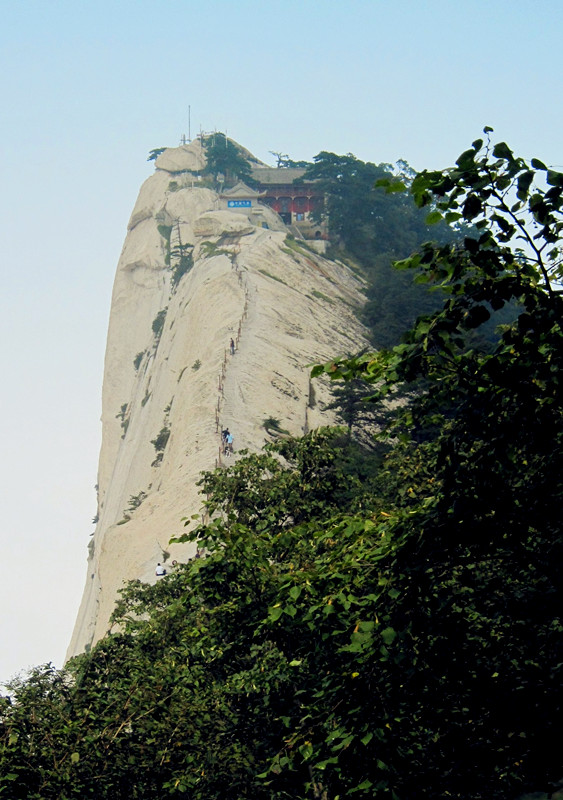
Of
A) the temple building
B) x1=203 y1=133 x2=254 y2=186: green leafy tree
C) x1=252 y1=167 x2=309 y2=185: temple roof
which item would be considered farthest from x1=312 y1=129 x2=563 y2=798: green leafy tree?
x1=203 y1=133 x2=254 y2=186: green leafy tree

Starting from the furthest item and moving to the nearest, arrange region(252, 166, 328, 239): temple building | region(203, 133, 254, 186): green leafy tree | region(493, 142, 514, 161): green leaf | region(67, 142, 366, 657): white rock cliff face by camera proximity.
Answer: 1. region(203, 133, 254, 186): green leafy tree
2. region(252, 166, 328, 239): temple building
3. region(67, 142, 366, 657): white rock cliff face
4. region(493, 142, 514, 161): green leaf

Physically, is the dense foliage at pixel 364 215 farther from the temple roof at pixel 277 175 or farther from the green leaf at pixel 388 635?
the green leaf at pixel 388 635

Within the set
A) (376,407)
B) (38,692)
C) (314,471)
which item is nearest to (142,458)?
(376,407)

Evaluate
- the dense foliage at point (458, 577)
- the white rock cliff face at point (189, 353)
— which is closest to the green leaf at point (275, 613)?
the dense foliage at point (458, 577)

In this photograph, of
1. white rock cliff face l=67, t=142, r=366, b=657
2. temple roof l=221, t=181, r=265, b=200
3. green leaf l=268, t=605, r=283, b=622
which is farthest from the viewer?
temple roof l=221, t=181, r=265, b=200

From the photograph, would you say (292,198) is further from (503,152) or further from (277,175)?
(503,152)

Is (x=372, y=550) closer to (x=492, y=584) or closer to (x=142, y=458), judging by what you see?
(x=492, y=584)

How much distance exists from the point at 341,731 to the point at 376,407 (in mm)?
49646

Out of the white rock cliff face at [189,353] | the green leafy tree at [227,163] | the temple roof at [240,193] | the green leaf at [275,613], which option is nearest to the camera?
the green leaf at [275,613]

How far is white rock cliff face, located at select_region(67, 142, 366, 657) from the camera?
58344mm

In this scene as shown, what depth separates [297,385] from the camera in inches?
2771

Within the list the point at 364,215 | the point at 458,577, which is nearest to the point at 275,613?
the point at 458,577

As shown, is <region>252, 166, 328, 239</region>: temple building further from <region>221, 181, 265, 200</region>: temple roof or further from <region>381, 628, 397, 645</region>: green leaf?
<region>381, 628, 397, 645</region>: green leaf

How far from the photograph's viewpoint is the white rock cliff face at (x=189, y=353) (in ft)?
191
